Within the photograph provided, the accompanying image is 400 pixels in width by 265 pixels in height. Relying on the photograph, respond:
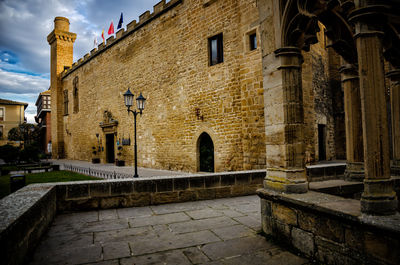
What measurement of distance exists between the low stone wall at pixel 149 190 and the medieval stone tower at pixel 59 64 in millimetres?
23968

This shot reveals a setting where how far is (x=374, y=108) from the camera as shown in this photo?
2150 mm

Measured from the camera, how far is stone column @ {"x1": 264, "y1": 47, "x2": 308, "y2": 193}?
9.50ft

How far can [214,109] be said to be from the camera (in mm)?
9977

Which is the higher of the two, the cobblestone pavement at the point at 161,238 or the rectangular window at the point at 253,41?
the rectangular window at the point at 253,41

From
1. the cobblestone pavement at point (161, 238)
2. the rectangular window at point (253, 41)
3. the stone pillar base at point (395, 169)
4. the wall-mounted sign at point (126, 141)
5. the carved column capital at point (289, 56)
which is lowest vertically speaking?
the cobblestone pavement at point (161, 238)

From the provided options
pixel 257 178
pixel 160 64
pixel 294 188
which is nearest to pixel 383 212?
pixel 294 188

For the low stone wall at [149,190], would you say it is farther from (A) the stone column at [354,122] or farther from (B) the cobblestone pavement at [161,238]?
(A) the stone column at [354,122]

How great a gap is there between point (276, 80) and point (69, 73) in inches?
966

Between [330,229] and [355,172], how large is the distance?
221cm

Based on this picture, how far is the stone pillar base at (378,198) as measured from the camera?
6.71ft

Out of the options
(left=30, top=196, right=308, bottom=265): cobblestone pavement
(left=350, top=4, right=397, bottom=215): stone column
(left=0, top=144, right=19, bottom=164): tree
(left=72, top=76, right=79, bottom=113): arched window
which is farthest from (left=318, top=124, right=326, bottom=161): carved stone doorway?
(left=72, top=76, right=79, bottom=113): arched window

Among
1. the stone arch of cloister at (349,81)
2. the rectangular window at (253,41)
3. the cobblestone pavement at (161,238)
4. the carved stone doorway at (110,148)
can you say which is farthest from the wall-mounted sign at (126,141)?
the stone arch of cloister at (349,81)

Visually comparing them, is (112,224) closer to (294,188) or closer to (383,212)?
(294,188)

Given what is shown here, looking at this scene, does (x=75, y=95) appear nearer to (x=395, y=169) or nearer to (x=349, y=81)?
(x=349, y=81)
